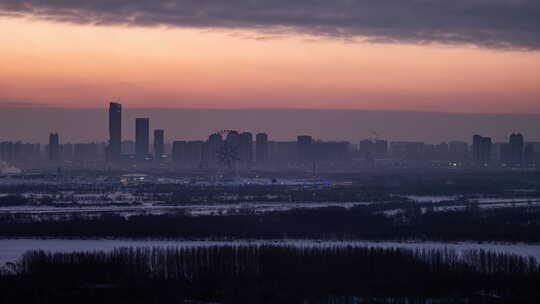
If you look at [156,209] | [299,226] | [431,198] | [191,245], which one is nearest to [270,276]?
[191,245]

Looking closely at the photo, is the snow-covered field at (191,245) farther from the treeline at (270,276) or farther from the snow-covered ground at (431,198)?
the snow-covered ground at (431,198)

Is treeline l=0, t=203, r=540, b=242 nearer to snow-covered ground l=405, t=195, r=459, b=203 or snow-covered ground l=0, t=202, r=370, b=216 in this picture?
snow-covered ground l=0, t=202, r=370, b=216

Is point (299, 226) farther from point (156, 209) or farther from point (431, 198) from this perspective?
point (431, 198)

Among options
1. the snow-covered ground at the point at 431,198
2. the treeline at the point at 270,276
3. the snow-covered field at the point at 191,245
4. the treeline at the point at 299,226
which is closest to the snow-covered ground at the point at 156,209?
the treeline at the point at 299,226

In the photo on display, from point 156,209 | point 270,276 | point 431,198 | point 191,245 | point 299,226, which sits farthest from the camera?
point 431,198

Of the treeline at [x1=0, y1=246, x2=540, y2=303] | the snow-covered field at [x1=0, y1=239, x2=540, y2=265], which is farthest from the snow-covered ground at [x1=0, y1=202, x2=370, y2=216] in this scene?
the treeline at [x1=0, y1=246, x2=540, y2=303]
